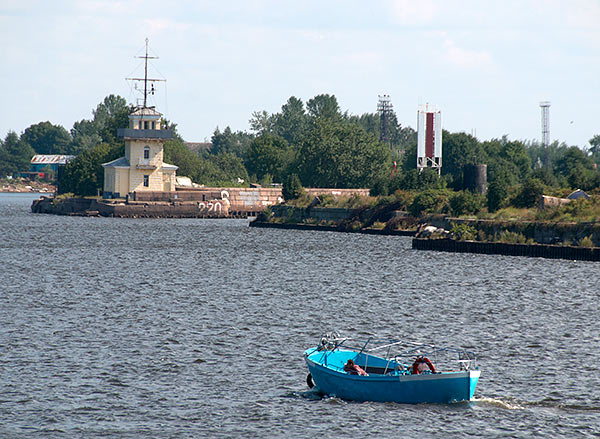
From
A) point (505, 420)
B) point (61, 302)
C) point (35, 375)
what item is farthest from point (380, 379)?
point (61, 302)

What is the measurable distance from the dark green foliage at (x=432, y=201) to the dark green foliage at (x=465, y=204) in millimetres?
4075

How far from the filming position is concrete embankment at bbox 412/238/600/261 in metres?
68.4

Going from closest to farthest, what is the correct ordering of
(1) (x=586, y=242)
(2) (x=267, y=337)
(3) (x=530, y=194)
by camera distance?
(2) (x=267, y=337) → (1) (x=586, y=242) → (3) (x=530, y=194)

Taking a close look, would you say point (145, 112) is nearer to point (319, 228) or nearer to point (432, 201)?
point (319, 228)

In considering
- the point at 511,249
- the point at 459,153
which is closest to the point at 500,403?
the point at 511,249

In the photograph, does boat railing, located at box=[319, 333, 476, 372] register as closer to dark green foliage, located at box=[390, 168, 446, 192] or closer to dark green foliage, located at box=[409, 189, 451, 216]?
dark green foliage, located at box=[409, 189, 451, 216]

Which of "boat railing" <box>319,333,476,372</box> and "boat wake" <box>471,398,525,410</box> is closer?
"boat wake" <box>471,398,525,410</box>

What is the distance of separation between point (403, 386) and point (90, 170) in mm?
140560

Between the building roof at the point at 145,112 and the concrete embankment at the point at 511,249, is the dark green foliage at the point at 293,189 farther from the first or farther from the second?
the concrete embankment at the point at 511,249

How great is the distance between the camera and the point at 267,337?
37.8 m

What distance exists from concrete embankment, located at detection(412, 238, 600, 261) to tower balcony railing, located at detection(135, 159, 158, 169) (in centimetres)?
6768

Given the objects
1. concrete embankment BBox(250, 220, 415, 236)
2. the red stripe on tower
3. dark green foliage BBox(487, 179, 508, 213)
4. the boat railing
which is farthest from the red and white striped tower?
the boat railing

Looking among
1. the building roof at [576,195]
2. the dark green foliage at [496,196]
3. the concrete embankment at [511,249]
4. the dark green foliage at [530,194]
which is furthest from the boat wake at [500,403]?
the dark green foliage at [496,196]

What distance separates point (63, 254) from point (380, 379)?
183ft
